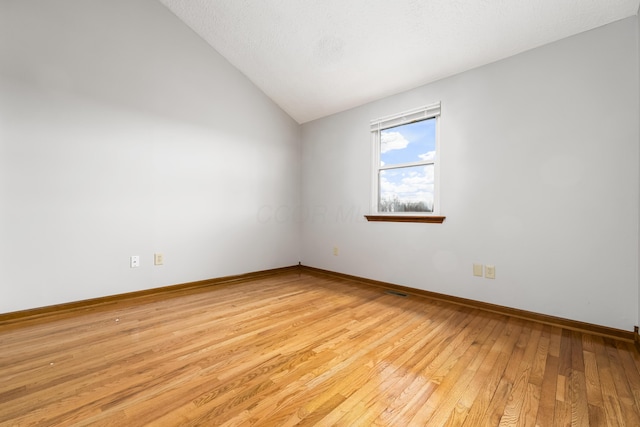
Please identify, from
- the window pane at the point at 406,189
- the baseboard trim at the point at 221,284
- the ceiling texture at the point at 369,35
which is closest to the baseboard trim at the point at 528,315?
the baseboard trim at the point at 221,284

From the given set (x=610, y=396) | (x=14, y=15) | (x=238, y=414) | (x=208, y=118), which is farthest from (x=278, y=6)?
(x=610, y=396)

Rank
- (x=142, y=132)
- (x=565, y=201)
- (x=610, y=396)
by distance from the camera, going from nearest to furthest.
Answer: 1. (x=610, y=396)
2. (x=565, y=201)
3. (x=142, y=132)

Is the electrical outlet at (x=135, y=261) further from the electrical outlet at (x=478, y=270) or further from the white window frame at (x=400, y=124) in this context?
the electrical outlet at (x=478, y=270)

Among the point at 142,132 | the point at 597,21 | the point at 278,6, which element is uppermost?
the point at 278,6

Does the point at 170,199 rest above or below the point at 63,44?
below

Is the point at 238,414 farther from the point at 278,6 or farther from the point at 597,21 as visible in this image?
the point at 597,21

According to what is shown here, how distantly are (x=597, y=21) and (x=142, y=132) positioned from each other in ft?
13.0

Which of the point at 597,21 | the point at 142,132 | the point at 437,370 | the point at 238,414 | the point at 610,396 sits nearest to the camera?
the point at 238,414

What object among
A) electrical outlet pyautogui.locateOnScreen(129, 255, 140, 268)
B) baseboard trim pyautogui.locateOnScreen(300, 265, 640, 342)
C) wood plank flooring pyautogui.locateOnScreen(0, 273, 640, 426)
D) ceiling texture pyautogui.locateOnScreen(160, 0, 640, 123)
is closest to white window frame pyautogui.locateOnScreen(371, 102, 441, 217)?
ceiling texture pyautogui.locateOnScreen(160, 0, 640, 123)

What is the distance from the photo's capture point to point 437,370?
Result: 1.50 metres

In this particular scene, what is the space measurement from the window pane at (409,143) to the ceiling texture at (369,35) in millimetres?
442

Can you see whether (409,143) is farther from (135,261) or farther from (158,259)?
(135,261)

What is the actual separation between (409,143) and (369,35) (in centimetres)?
118

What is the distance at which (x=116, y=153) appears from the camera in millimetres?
2596
